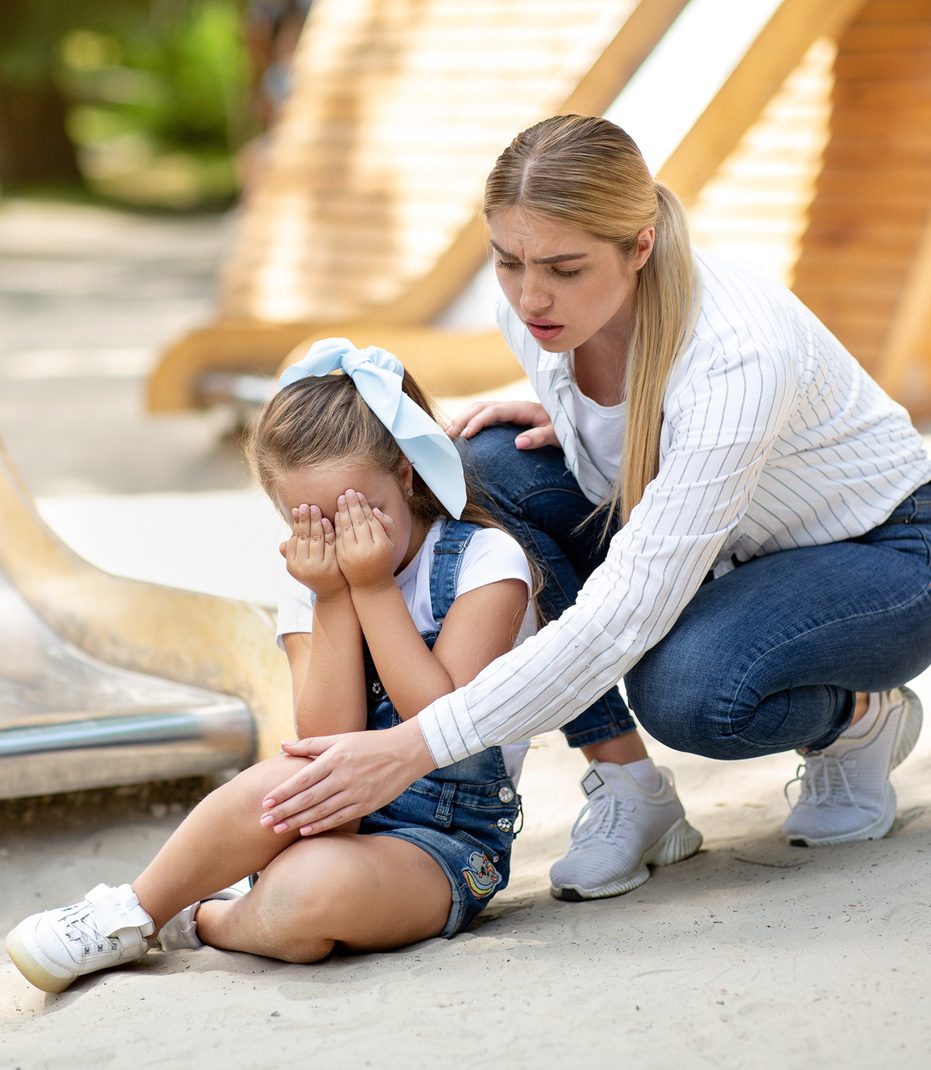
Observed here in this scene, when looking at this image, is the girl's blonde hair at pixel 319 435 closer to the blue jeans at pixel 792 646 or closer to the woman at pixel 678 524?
the woman at pixel 678 524

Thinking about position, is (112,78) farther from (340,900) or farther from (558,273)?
(340,900)

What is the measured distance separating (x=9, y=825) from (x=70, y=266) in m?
9.26

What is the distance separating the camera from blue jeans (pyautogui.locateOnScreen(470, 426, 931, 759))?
188cm

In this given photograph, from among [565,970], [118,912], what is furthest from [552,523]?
[118,912]

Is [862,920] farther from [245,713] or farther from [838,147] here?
[838,147]

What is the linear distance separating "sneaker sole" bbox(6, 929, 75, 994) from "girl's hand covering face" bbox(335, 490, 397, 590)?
595 mm

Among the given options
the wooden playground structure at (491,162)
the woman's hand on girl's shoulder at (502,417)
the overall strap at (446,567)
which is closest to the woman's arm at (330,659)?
the overall strap at (446,567)

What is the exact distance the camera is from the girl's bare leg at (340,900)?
1730 mm

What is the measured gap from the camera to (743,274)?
6.37 ft

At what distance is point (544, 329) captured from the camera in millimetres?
1833

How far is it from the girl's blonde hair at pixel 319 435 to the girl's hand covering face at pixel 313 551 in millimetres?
66

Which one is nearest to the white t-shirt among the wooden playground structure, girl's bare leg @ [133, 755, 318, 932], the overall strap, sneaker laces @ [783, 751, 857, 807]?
the overall strap

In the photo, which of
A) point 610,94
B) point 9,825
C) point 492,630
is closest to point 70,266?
point 610,94

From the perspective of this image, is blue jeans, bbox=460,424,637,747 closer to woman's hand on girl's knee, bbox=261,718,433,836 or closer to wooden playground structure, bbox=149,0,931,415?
woman's hand on girl's knee, bbox=261,718,433,836
